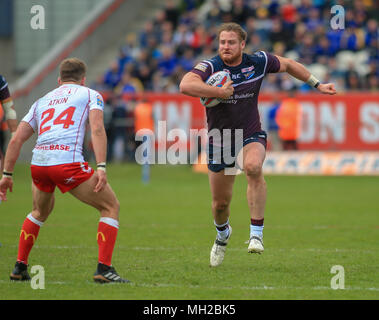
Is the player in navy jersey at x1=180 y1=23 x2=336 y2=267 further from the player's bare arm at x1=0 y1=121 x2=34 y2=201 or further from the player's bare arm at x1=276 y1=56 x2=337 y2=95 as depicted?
the player's bare arm at x1=0 y1=121 x2=34 y2=201

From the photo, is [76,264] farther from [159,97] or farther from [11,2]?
[11,2]

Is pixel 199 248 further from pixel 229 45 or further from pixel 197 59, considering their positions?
pixel 197 59

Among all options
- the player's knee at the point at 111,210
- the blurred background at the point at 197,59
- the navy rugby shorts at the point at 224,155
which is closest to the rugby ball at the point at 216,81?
the navy rugby shorts at the point at 224,155

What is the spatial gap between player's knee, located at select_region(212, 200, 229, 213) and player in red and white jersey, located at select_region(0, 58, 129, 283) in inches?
66.0

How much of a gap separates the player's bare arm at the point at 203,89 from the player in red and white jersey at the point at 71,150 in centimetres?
109

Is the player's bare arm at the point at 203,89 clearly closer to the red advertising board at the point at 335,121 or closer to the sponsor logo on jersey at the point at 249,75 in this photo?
the sponsor logo on jersey at the point at 249,75

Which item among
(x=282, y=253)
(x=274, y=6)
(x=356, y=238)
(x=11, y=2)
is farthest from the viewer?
(x=11, y=2)

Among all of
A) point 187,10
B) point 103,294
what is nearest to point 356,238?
point 103,294

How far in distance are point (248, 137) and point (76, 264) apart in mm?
2413

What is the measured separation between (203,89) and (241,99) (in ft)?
2.49

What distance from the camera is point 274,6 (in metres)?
27.5

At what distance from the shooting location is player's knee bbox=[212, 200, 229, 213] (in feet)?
28.9

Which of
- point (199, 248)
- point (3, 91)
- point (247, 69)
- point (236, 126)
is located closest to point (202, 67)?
point (247, 69)

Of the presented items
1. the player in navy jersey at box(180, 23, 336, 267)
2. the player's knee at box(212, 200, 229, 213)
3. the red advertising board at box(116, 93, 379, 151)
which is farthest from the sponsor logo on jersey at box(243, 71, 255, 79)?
the red advertising board at box(116, 93, 379, 151)
